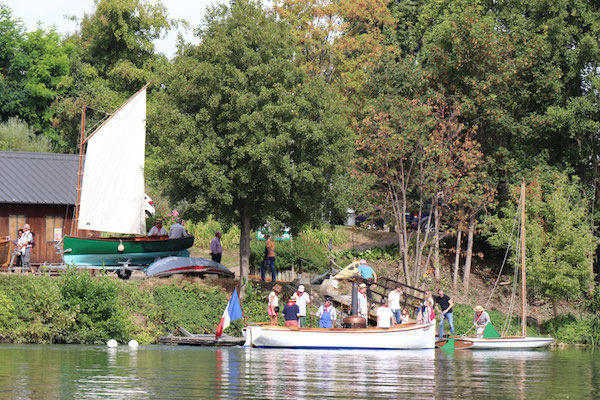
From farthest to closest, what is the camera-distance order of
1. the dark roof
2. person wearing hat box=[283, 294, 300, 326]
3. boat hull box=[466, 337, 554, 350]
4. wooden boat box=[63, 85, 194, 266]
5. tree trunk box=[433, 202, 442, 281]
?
tree trunk box=[433, 202, 442, 281] < the dark roof < wooden boat box=[63, 85, 194, 266] < boat hull box=[466, 337, 554, 350] < person wearing hat box=[283, 294, 300, 326]

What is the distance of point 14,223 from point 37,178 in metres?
2.47

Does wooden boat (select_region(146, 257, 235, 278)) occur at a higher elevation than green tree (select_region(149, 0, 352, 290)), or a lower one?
lower

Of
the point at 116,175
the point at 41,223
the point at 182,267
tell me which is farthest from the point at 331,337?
the point at 41,223

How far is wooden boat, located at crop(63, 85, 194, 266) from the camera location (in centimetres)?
3784

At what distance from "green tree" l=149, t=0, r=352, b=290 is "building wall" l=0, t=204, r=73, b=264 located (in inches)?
245

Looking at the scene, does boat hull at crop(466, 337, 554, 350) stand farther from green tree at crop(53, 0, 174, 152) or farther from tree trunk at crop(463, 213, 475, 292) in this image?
green tree at crop(53, 0, 174, 152)

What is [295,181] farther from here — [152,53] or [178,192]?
[152,53]

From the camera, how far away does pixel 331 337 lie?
31.2 meters

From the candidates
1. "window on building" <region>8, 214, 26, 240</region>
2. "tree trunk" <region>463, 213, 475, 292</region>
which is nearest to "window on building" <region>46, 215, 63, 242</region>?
"window on building" <region>8, 214, 26, 240</region>

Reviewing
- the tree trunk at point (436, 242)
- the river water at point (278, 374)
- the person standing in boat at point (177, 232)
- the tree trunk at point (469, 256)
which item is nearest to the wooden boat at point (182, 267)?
the person standing in boat at point (177, 232)

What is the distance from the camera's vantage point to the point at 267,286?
1578 inches

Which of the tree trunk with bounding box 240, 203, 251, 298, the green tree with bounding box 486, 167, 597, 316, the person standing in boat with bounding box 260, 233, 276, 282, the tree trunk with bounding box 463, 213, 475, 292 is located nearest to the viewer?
the tree trunk with bounding box 240, 203, 251, 298

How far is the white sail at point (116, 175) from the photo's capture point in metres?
37.9

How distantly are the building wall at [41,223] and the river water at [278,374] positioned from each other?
472 inches
